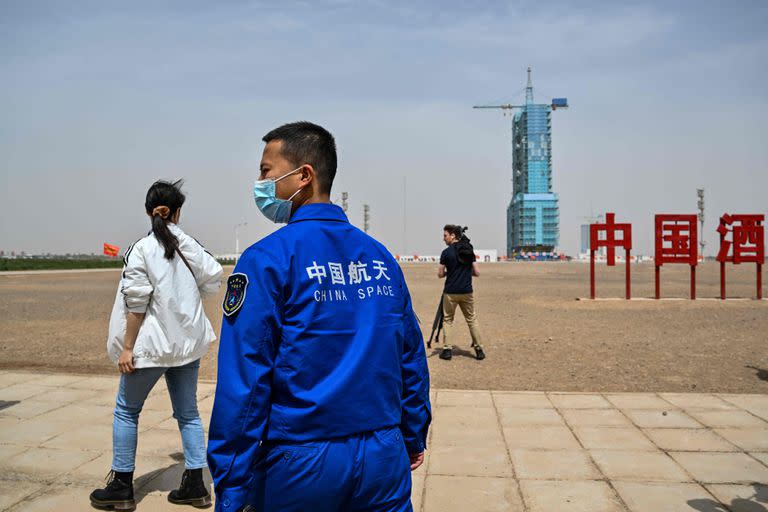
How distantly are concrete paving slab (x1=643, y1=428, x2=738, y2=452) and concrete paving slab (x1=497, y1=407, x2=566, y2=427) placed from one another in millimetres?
772

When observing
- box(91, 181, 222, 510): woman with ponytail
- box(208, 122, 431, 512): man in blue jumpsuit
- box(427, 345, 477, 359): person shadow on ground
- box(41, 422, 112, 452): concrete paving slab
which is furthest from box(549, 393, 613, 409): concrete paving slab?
box(208, 122, 431, 512): man in blue jumpsuit

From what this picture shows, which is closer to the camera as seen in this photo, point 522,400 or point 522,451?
point 522,451

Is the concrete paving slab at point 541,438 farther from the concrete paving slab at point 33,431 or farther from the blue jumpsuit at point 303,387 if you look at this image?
the concrete paving slab at point 33,431

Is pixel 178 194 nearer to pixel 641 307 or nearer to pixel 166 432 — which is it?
pixel 166 432

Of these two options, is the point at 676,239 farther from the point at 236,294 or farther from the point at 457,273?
Result: the point at 236,294

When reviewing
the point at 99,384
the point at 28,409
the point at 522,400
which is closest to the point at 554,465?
the point at 522,400

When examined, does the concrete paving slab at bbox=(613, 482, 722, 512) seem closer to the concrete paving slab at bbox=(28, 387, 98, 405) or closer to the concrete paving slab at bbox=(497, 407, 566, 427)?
the concrete paving slab at bbox=(497, 407, 566, 427)

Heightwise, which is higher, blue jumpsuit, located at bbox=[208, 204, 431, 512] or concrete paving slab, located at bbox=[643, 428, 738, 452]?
blue jumpsuit, located at bbox=[208, 204, 431, 512]

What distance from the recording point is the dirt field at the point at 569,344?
7746 millimetres

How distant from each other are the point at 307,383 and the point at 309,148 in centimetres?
77

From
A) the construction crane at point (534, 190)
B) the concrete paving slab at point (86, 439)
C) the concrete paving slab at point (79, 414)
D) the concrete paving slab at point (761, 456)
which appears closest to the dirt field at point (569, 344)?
the concrete paving slab at point (79, 414)

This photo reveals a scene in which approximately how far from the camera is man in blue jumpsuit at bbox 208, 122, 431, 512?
5.60 feet

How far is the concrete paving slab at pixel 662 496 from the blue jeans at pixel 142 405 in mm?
2615

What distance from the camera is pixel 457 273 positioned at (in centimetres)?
880
